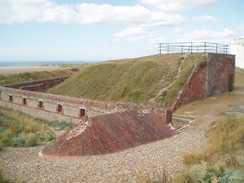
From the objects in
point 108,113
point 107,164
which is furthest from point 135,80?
point 107,164

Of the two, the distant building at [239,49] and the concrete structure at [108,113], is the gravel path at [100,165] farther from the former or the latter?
the distant building at [239,49]

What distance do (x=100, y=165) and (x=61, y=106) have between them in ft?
35.7

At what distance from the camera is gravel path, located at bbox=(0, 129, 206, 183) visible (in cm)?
582

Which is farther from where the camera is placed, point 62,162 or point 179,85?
point 179,85

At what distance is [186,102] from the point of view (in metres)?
16.1

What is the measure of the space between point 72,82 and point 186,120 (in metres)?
14.9

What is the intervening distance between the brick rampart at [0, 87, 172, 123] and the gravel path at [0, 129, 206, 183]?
358cm

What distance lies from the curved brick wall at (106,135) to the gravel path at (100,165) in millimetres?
369

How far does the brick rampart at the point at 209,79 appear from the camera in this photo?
16.2 meters

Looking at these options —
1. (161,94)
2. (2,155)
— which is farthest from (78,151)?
(161,94)

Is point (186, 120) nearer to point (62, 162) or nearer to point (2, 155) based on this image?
point (62, 162)

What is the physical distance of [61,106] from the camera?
16812 millimetres

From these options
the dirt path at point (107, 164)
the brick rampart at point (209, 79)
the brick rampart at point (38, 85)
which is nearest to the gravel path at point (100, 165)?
the dirt path at point (107, 164)

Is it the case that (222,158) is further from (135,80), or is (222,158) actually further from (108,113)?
(135,80)
